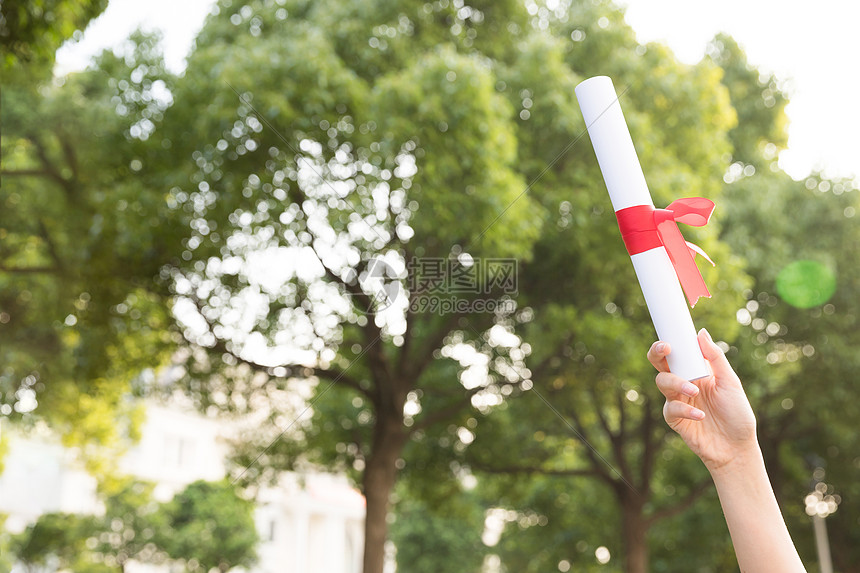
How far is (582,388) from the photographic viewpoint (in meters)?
12.8

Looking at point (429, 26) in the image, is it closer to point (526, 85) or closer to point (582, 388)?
point (526, 85)

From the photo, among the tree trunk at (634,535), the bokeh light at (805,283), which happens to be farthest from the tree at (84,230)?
the bokeh light at (805,283)

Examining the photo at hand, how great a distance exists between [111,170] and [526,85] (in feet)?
20.0

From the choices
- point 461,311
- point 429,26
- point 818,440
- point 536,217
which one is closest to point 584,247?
point 536,217

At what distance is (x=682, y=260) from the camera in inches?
76.8

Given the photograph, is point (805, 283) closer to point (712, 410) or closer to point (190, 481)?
point (712, 410)

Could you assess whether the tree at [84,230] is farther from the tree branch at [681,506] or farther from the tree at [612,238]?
the tree branch at [681,506]

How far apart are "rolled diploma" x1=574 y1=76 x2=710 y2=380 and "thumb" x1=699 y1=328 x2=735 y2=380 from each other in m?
0.03

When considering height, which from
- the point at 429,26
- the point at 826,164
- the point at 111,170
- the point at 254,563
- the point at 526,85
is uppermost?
the point at 826,164

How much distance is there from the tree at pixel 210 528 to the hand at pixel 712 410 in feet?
91.8

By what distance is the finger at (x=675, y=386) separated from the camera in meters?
1.76

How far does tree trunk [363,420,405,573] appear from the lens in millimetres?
11273

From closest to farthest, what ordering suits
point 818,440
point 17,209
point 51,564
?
point 17,209 < point 818,440 < point 51,564

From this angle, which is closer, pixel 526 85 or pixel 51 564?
pixel 526 85
